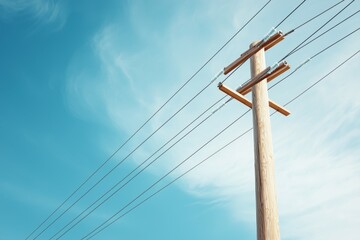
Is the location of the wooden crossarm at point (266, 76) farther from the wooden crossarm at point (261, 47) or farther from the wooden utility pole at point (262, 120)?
the wooden crossarm at point (261, 47)

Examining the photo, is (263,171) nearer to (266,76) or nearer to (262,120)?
(262,120)

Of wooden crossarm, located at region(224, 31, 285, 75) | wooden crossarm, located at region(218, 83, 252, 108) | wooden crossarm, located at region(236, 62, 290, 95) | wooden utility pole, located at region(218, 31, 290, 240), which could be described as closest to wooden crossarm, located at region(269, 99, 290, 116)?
wooden utility pole, located at region(218, 31, 290, 240)

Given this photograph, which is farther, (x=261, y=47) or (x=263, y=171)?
(x=261, y=47)

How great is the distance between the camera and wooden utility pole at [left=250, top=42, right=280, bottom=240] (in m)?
4.46

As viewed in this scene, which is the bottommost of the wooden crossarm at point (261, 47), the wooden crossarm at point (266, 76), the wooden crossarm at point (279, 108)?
the wooden crossarm at point (266, 76)

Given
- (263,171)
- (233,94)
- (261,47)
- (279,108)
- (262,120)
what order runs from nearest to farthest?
(263,171), (262,120), (261,47), (233,94), (279,108)

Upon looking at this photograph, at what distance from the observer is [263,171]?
193 inches

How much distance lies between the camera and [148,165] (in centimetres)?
1061

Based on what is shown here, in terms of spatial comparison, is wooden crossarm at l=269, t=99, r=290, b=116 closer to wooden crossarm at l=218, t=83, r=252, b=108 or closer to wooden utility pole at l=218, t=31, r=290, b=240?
wooden utility pole at l=218, t=31, r=290, b=240

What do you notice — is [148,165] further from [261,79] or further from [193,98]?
[261,79]

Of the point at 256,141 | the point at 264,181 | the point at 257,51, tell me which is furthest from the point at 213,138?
the point at 264,181

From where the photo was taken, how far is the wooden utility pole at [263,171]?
446 cm

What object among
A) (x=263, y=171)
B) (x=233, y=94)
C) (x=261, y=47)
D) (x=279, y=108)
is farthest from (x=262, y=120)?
(x=279, y=108)

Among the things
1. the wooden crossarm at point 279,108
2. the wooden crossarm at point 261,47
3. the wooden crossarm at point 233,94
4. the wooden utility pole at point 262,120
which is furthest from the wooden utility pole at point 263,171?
the wooden crossarm at point 279,108
